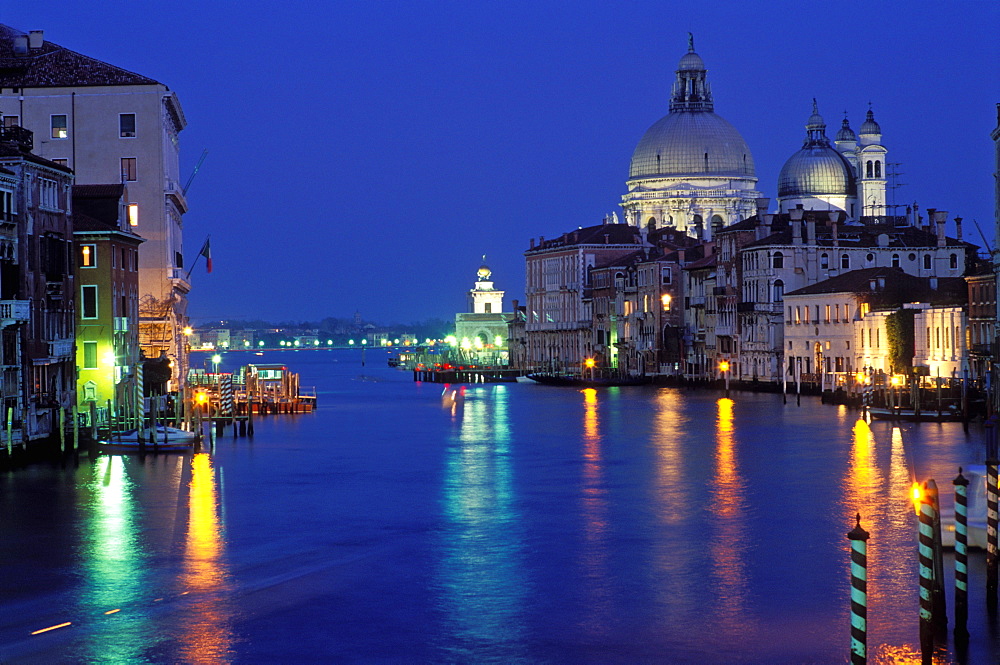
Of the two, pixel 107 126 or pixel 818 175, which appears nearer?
pixel 107 126

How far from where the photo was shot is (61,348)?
39.0m

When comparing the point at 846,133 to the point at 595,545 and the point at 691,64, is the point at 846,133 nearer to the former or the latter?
the point at 691,64

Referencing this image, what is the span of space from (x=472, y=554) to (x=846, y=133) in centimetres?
10834

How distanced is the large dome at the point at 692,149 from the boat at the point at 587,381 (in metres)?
28.2

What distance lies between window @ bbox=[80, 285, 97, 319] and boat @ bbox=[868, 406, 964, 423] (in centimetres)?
2437

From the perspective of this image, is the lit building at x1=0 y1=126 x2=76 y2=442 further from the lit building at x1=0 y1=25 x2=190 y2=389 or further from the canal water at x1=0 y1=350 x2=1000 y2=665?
the lit building at x1=0 y1=25 x2=190 y2=389

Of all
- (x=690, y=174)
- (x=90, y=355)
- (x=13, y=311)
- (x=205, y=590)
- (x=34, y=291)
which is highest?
(x=690, y=174)

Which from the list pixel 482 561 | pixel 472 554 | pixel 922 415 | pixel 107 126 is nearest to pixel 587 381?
pixel 107 126

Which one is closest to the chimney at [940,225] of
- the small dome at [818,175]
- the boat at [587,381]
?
the boat at [587,381]

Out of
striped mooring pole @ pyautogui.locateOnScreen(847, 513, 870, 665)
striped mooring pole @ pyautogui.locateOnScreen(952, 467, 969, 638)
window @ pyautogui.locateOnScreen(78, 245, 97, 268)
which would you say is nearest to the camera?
striped mooring pole @ pyautogui.locateOnScreen(847, 513, 870, 665)

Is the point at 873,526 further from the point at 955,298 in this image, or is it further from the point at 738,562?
the point at 955,298

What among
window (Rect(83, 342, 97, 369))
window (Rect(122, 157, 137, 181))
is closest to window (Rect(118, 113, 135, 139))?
window (Rect(122, 157, 137, 181))

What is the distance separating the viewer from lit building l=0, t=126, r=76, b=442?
34781 mm

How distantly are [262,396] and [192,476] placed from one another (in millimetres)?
29119
